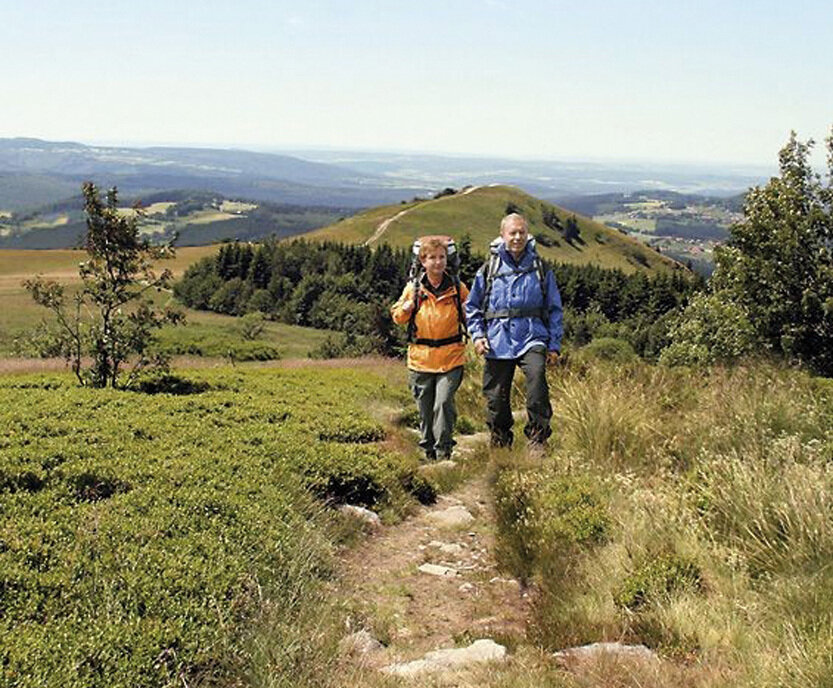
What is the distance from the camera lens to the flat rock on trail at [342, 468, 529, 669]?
425cm

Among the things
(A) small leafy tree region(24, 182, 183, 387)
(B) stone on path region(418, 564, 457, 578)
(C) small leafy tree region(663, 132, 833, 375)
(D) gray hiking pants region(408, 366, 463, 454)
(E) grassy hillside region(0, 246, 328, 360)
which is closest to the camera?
(B) stone on path region(418, 564, 457, 578)

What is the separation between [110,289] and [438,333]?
7.11 meters

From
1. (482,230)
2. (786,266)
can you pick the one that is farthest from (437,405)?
(482,230)

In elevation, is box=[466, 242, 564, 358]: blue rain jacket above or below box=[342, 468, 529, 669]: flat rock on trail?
above

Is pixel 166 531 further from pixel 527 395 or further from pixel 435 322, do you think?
pixel 435 322

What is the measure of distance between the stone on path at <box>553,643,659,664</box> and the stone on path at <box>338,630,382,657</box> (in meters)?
1.11

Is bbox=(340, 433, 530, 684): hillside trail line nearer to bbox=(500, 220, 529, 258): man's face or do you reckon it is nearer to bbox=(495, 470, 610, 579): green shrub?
bbox=(495, 470, 610, 579): green shrub

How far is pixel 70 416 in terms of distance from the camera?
8.38 meters

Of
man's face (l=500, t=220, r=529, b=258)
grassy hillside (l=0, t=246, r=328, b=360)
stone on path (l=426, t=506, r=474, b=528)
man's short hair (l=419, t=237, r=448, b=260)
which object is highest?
man's face (l=500, t=220, r=529, b=258)

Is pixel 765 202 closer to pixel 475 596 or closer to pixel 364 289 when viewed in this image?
pixel 475 596

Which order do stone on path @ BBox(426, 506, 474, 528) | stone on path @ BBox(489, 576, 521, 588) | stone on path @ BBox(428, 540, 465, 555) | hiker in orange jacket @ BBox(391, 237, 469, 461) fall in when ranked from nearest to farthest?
stone on path @ BBox(489, 576, 521, 588) < stone on path @ BBox(428, 540, 465, 555) < stone on path @ BBox(426, 506, 474, 528) < hiker in orange jacket @ BBox(391, 237, 469, 461)

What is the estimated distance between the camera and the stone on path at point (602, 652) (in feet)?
11.4

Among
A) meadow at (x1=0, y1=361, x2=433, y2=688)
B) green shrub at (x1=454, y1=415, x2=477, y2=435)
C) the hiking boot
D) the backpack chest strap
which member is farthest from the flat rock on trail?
green shrub at (x1=454, y1=415, x2=477, y2=435)

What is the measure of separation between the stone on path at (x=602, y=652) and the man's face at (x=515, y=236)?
15.7 feet
